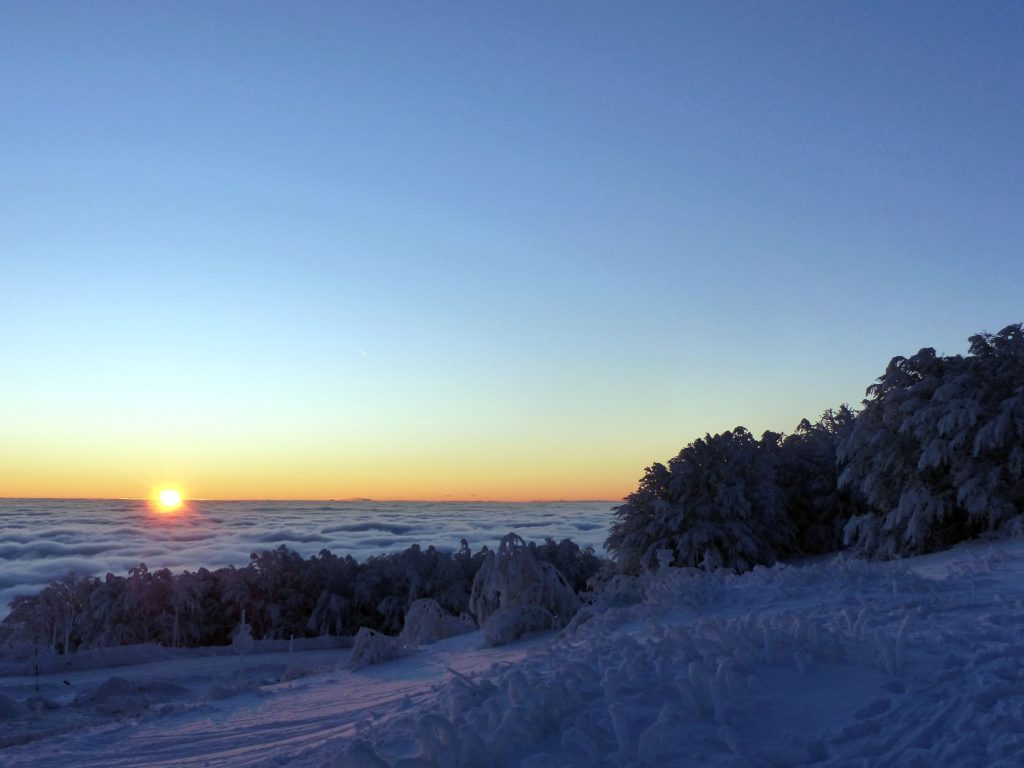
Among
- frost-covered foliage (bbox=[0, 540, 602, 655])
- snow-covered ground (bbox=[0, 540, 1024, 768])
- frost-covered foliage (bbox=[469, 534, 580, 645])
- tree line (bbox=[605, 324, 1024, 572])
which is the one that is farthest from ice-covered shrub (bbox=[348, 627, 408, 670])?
frost-covered foliage (bbox=[0, 540, 602, 655])

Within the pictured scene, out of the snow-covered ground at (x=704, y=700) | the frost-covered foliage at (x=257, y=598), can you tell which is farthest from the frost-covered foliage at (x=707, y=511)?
the snow-covered ground at (x=704, y=700)

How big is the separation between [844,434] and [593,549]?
15157mm

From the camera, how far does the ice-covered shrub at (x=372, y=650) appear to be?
12.3 m

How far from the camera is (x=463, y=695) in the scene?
556 cm

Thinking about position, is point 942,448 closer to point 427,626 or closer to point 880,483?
point 880,483

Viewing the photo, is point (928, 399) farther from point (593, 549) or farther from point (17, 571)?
point (17, 571)

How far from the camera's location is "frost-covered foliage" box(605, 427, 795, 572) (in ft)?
82.7

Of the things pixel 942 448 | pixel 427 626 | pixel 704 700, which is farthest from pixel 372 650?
pixel 942 448

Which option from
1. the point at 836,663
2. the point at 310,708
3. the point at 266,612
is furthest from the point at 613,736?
the point at 266,612

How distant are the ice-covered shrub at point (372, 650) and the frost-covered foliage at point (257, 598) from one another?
756 inches

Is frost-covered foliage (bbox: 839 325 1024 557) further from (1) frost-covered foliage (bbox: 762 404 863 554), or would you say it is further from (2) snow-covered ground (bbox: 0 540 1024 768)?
(2) snow-covered ground (bbox: 0 540 1024 768)

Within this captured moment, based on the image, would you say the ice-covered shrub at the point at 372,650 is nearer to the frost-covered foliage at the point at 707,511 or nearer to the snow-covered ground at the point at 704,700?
the snow-covered ground at the point at 704,700

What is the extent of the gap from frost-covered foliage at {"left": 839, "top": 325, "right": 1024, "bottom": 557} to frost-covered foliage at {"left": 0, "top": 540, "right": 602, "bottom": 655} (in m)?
15.0

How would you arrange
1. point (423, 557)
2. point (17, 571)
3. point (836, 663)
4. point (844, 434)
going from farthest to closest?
point (17, 571) < point (423, 557) < point (844, 434) < point (836, 663)
